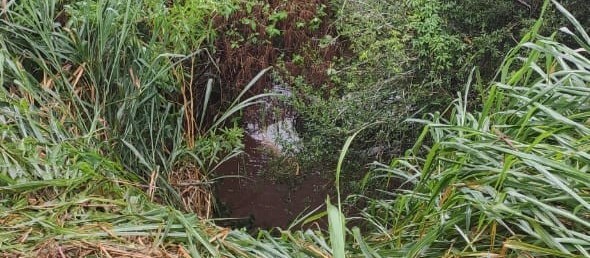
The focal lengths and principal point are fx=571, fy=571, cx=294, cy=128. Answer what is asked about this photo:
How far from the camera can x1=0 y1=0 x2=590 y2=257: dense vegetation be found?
1413 mm

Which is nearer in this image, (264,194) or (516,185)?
(516,185)

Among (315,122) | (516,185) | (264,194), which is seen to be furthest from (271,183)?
(516,185)

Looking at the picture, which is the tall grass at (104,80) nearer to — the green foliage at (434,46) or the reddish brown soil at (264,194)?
the reddish brown soil at (264,194)

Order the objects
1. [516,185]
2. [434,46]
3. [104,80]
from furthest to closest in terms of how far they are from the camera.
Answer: [434,46]
[104,80]
[516,185]

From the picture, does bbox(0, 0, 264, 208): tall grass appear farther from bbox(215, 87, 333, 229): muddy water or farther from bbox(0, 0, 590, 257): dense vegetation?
bbox(215, 87, 333, 229): muddy water

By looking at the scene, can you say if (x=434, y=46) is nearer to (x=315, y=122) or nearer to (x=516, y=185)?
(x=315, y=122)

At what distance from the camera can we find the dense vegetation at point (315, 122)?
1413 mm

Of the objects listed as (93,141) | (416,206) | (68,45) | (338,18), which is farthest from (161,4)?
(416,206)

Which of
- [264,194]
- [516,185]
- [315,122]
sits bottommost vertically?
[264,194]

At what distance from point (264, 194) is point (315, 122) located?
2.03 ft

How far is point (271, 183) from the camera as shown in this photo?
10.9 feet

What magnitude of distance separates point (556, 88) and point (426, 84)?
1.20m

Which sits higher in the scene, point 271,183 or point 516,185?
point 516,185

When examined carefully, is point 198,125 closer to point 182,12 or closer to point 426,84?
point 182,12
